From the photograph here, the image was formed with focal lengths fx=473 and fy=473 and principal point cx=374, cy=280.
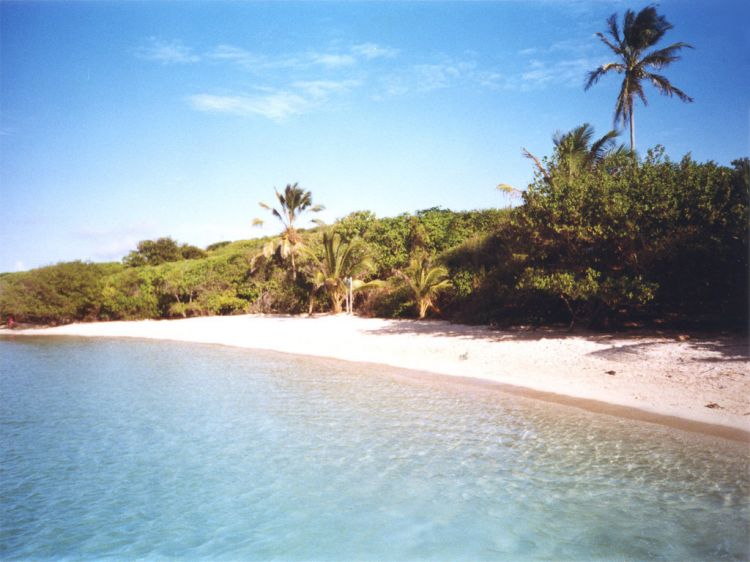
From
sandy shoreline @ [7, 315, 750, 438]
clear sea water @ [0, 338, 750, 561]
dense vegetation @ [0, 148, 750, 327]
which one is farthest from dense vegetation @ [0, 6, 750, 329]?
clear sea water @ [0, 338, 750, 561]

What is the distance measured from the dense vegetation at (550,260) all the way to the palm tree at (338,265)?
0.06m

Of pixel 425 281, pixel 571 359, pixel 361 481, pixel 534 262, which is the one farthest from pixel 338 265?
pixel 361 481

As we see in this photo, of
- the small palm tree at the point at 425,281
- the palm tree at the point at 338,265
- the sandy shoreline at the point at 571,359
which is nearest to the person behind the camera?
the sandy shoreline at the point at 571,359

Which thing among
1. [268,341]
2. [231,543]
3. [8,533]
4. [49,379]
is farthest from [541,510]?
[268,341]

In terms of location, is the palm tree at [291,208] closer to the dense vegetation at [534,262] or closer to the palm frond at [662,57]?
the dense vegetation at [534,262]

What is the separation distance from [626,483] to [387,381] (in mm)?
6057

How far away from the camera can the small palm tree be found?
17.5 m

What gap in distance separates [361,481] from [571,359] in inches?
280

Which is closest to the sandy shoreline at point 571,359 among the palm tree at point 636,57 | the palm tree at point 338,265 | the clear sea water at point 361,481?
the clear sea water at point 361,481

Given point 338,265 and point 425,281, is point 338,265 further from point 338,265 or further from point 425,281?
point 425,281

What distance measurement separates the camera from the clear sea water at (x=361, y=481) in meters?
4.32

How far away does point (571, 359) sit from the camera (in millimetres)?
10922

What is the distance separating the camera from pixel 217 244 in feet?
163

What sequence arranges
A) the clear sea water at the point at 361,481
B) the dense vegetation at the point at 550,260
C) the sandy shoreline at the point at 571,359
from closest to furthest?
the clear sea water at the point at 361,481 → the sandy shoreline at the point at 571,359 → the dense vegetation at the point at 550,260
